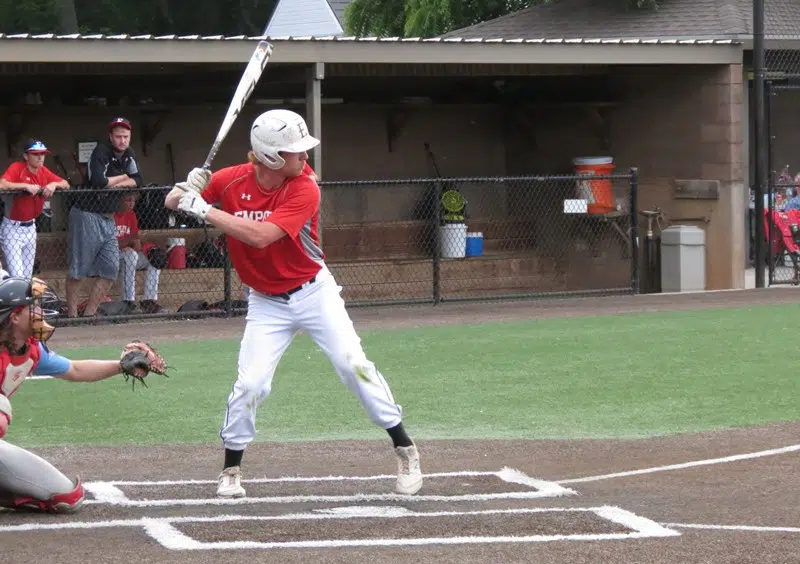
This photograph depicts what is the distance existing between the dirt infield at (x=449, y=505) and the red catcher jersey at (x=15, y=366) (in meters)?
0.58

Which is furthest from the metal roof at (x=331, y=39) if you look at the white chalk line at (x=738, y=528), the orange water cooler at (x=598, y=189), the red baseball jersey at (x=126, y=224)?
the white chalk line at (x=738, y=528)

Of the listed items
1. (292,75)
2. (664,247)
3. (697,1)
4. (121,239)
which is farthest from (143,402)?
(697,1)

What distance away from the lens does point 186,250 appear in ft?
56.6

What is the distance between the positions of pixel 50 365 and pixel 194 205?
917mm

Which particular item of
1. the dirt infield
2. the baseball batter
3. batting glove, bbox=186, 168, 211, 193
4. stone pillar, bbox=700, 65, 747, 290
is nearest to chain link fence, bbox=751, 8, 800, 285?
stone pillar, bbox=700, 65, 747, 290

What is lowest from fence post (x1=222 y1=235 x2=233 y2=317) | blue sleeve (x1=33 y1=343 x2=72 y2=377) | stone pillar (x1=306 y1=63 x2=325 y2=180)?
blue sleeve (x1=33 y1=343 x2=72 y2=377)

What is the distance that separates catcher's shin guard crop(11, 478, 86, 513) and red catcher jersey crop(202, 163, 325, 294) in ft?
3.93

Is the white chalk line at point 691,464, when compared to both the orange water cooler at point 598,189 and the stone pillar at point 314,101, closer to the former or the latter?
the stone pillar at point 314,101

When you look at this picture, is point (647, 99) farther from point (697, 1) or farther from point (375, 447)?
point (375, 447)

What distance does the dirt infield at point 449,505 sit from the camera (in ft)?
17.4

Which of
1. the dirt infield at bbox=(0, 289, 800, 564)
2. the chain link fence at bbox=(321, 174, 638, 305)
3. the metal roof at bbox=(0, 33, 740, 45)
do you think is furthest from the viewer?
the chain link fence at bbox=(321, 174, 638, 305)

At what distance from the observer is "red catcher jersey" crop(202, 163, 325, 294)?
248 inches

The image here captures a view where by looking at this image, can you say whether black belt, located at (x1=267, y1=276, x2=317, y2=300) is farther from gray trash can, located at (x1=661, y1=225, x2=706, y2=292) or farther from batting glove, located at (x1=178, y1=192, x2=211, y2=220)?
gray trash can, located at (x1=661, y1=225, x2=706, y2=292)

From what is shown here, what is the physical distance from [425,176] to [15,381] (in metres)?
15.1
